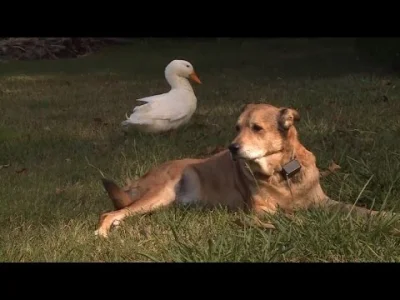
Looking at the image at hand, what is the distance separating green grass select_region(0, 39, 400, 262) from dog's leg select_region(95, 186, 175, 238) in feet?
0.21

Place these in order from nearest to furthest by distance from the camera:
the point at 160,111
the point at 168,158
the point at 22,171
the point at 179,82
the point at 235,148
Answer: the point at 235,148
the point at 22,171
the point at 168,158
the point at 160,111
the point at 179,82

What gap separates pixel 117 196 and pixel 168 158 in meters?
1.46

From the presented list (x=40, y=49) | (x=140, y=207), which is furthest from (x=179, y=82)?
(x=40, y=49)

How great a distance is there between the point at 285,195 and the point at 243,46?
17254mm

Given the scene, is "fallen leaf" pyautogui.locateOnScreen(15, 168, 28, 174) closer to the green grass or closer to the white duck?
the green grass

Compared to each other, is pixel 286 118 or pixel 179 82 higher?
pixel 286 118

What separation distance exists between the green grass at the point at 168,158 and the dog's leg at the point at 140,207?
0.21 feet

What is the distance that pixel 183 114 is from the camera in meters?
6.99

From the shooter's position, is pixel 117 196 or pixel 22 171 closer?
pixel 117 196

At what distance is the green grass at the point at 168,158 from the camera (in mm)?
3297

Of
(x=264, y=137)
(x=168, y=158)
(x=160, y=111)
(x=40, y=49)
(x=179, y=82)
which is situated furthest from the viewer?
(x=40, y=49)

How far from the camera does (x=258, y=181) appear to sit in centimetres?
421

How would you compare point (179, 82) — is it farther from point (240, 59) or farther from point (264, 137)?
point (240, 59)

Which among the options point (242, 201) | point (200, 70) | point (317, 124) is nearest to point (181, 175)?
point (242, 201)
